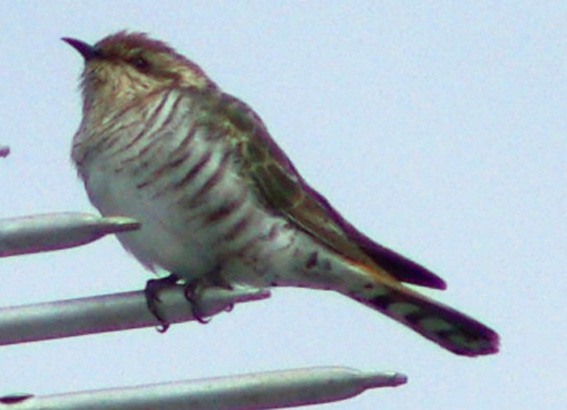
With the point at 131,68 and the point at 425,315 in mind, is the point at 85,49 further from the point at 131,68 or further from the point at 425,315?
the point at 425,315

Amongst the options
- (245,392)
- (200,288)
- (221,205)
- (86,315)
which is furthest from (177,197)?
(245,392)

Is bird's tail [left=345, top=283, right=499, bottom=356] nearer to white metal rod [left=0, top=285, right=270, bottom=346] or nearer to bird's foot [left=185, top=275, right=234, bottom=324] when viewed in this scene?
bird's foot [left=185, top=275, right=234, bottom=324]

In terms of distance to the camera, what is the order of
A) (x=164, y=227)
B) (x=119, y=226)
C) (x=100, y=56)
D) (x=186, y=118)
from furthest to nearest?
(x=100, y=56) → (x=186, y=118) → (x=164, y=227) → (x=119, y=226)

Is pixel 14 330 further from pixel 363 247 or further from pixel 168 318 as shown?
pixel 363 247

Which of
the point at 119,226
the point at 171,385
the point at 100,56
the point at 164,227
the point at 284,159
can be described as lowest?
the point at 171,385

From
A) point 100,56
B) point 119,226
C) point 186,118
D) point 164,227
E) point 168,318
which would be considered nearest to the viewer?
point 119,226

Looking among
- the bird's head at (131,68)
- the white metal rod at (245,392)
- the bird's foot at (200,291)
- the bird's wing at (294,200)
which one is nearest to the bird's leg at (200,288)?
the bird's foot at (200,291)

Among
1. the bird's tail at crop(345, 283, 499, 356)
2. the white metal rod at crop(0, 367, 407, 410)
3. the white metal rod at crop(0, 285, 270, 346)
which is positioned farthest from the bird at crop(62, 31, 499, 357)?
the white metal rod at crop(0, 367, 407, 410)

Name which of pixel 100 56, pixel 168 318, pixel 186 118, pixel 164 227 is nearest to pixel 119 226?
pixel 168 318
